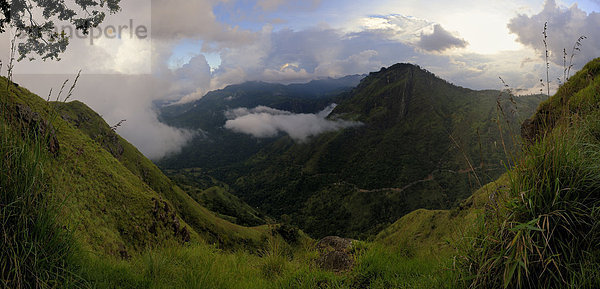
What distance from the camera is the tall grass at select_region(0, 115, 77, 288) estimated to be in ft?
7.47

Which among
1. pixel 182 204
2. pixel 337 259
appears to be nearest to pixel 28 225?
pixel 337 259

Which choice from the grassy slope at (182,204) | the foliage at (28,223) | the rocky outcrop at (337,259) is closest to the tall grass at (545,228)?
the rocky outcrop at (337,259)

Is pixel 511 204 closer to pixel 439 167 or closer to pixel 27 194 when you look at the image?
pixel 27 194

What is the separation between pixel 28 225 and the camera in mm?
2465

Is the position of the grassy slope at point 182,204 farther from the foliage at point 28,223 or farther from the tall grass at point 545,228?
the tall grass at point 545,228

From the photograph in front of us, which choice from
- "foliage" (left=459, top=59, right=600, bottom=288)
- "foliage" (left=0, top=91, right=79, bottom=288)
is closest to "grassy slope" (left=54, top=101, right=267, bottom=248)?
"foliage" (left=0, top=91, right=79, bottom=288)

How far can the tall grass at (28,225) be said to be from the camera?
2.28 m

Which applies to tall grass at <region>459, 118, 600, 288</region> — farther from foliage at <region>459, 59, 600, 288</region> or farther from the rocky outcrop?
the rocky outcrop

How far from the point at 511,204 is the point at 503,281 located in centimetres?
80

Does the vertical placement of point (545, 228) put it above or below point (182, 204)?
above

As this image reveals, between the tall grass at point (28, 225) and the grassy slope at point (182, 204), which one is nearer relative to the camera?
the tall grass at point (28, 225)

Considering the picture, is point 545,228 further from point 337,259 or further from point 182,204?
point 182,204

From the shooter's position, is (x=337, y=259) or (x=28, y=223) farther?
(x=337, y=259)

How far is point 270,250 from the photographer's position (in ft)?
15.4
